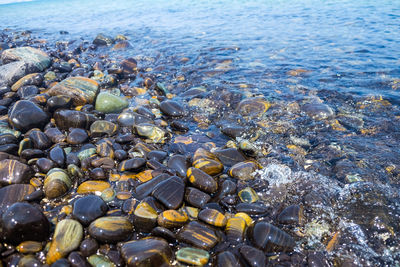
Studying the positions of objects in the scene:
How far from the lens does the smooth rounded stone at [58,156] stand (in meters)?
4.15

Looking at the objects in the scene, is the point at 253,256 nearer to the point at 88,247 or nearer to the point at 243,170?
the point at 243,170

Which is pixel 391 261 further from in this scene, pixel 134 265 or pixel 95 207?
pixel 95 207

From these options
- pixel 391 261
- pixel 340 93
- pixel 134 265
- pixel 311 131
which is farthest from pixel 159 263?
pixel 340 93

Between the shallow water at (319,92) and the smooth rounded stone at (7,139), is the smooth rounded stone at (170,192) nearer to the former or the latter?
the shallow water at (319,92)

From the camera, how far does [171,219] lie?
313 cm

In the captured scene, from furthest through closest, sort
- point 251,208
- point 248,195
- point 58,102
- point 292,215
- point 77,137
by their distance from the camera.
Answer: point 58,102, point 77,137, point 248,195, point 251,208, point 292,215

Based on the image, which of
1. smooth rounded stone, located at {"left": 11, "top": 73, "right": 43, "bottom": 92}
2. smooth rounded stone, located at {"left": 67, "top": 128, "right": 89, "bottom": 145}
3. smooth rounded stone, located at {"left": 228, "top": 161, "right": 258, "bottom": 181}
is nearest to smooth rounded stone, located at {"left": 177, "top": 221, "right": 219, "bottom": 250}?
smooth rounded stone, located at {"left": 228, "top": 161, "right": 258, "bottom": 181}

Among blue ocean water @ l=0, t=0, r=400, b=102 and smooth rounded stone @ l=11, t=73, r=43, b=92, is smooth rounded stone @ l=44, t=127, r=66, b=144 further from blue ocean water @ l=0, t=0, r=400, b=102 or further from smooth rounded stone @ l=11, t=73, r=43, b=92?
blue ocean water @ l=0, t=0, r=400, b=102

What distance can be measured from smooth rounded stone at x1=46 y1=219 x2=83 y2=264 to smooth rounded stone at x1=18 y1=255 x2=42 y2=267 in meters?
0.10

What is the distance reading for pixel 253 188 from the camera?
3967 mm

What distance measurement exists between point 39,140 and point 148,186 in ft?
8.20

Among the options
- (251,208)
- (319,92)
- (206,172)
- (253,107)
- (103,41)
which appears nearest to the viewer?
(251,208)

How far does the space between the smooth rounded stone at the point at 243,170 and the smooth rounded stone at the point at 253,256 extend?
1.40 meters

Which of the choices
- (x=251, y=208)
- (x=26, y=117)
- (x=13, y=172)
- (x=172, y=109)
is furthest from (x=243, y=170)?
(x=26, y=117)
